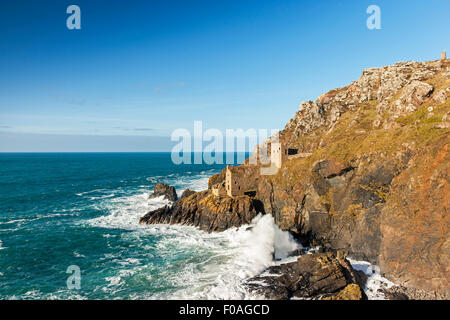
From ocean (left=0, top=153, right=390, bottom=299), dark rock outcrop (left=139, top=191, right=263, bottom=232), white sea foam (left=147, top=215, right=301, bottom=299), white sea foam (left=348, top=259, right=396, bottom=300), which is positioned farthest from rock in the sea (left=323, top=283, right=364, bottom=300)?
Answer: dark rock outcrop (left=139, top=191, right=263, bottom=232)

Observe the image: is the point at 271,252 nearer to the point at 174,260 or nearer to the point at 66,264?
the point at 174,260

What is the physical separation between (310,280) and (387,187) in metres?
17.6

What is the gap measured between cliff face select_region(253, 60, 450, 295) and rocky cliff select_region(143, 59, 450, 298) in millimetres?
107

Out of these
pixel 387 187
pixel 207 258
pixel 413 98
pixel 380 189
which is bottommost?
pixel 207 258

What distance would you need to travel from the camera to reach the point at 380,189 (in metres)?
37.0

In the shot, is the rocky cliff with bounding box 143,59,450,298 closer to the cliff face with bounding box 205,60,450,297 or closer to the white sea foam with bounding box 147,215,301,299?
the cliff face with bounding box 205,60,450,297

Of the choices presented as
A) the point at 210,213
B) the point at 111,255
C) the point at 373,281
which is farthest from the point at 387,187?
the point at 111,255

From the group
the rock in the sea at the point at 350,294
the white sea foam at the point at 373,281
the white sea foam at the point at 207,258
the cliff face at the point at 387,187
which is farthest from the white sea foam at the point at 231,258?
the white sea foam at the point at 373,281

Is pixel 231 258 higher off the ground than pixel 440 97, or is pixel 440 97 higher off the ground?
pixel 440 97

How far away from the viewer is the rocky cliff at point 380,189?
3078cm

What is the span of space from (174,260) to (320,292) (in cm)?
1982

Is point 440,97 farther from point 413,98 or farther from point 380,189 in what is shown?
point 380,189

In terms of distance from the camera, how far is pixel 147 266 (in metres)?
36.2

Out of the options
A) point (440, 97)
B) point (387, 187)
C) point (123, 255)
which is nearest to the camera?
point (387, 187)
